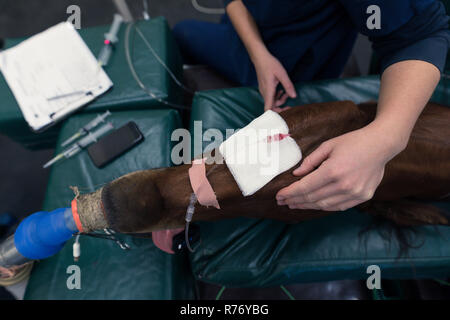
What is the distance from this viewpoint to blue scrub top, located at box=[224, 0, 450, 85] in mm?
655

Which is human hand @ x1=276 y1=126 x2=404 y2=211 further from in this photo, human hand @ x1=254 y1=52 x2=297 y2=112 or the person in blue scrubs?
human hand @ x1=254 y1=52 x2=297 y2=112

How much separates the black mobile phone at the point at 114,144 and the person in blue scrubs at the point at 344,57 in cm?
46

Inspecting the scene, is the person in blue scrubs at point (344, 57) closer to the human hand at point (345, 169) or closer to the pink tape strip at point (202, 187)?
the human hand at point (345, 169)

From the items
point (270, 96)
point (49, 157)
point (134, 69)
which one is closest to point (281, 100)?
point (270, 96)

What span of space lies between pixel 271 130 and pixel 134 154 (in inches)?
20.7

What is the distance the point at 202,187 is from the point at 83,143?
56 cm

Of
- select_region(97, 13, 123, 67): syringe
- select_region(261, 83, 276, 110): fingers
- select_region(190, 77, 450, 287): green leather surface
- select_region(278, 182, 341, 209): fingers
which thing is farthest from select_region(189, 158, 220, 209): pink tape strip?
select_region(97, 13, 123, 67): syringe

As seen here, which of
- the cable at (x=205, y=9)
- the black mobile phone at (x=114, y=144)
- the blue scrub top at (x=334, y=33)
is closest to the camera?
the blue scrub top at (x=334, y=33)

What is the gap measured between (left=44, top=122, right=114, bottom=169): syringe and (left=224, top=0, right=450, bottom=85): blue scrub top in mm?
572

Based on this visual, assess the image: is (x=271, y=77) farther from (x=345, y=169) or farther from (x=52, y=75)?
(x=52, y=75)

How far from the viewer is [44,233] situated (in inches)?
27.9

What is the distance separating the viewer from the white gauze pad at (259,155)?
587 mm

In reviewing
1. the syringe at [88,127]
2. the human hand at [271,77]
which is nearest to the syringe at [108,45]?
the syringe at [88,127]

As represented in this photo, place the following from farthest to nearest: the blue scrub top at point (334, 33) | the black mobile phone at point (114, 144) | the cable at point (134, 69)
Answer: the cable at point (134, 69) → the black mobile phone at point (114, 144) → the blue scrub top at point (334, 33)
